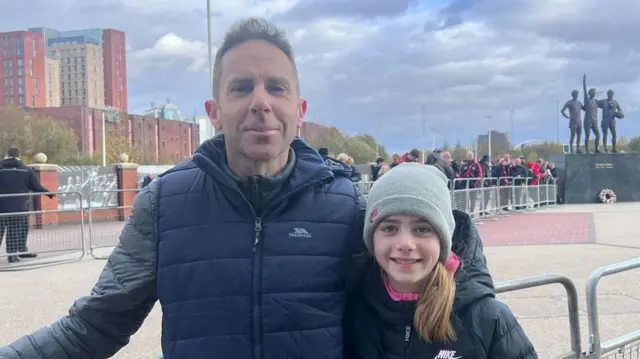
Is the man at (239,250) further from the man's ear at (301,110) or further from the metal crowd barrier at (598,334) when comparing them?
the metal crowd barrier at (598,334)

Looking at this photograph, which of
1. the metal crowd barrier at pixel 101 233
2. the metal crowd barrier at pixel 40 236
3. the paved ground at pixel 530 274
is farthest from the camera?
the metal crowd barrier at pixel 101 233

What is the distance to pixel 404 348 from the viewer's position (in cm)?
182

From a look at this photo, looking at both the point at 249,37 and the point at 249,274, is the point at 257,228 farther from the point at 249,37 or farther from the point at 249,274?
the point at 249,37

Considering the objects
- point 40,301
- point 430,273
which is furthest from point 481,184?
point 430,273

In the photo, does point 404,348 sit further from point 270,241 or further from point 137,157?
point 137,157

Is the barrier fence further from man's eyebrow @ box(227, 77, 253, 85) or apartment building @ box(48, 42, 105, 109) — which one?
apartment building @ box(48, 42, 105, 109)

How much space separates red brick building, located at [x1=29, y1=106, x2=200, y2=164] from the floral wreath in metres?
58.5

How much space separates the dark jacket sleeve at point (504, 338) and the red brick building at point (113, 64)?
111325mm

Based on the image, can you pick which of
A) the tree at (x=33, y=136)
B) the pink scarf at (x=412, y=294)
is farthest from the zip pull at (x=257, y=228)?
the tree at (x=33, y=136)

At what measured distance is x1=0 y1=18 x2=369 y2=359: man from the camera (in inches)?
65.9

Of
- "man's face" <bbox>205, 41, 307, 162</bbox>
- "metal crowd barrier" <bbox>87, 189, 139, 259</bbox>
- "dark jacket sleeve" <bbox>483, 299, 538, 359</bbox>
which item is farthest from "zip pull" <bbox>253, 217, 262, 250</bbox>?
"metal crowd barrier" <bbox>87, 189, 139, 259</bbox>

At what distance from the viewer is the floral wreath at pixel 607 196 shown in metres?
24.1

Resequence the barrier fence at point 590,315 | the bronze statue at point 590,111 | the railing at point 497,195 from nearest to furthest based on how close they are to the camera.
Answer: the barrier fence at point 590,315 → the railing at point 497,195 → the bronze statue at point 590,111

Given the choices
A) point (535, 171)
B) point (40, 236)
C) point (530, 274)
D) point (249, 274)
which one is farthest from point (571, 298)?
point (535, 171)
